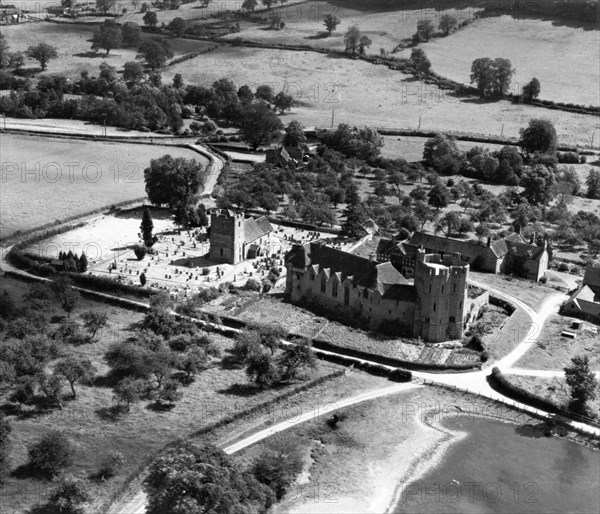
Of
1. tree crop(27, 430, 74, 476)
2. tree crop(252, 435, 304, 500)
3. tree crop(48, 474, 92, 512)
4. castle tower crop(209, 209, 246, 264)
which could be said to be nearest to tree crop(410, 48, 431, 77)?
castle tower crop(209, 209, 246, 264)

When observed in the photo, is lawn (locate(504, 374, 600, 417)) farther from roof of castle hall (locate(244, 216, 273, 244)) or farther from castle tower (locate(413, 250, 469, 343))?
roof of castle hall (locate(244, 216, 273, 244))

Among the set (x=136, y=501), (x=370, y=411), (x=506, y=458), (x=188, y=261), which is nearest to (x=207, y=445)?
(x=136, y=501)

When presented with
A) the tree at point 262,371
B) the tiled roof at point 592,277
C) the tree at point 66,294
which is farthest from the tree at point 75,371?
the tiled roof at point 592,277

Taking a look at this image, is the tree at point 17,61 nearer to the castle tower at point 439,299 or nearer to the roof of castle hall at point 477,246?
the roof of castle hall at point 477,246

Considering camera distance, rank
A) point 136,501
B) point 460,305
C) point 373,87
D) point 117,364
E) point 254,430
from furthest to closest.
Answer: point 373,87, point 460,305, point 117,364, point 254,430, point 136,501

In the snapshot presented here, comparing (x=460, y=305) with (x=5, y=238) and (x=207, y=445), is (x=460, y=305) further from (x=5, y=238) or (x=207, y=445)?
(x=5, y=238)

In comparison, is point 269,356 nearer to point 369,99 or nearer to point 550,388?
point 550,388

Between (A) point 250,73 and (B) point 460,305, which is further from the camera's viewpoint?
(A) point 250,73
